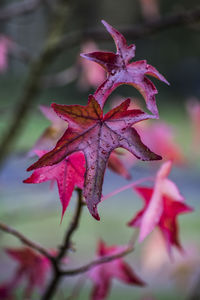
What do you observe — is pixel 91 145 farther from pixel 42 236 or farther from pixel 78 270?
pixel 42 236

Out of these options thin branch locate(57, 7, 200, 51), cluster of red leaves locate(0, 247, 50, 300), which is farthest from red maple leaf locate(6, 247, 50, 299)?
thin branch locate(57, 7, 200, 51)

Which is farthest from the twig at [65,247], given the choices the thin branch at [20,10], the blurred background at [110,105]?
the thin branch at [20,10]

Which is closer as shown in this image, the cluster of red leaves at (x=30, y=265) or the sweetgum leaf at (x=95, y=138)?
the sweetgum leaf at (x=95, y=138)

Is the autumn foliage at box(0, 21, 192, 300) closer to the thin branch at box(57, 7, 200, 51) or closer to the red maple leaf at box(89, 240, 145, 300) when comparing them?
the red maple leaf at box(89, 240, 145, 300)

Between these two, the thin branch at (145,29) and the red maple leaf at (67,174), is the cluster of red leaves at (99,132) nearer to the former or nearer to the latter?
the red maple leaf at (67,174)

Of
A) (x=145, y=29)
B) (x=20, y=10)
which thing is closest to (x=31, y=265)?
(x=145, y=29)

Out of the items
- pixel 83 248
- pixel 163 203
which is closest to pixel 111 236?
pixel 83 248
